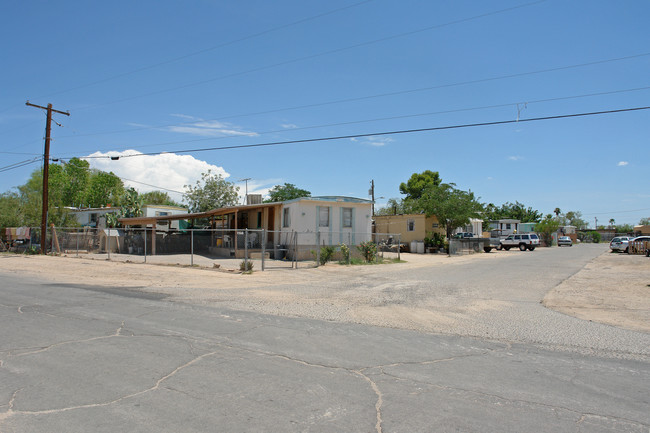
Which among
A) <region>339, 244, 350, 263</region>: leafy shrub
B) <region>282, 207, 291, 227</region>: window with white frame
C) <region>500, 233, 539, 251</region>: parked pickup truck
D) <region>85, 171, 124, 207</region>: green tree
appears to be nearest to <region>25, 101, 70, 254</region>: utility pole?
<region>282, 207, 291, 227</region>: window with white frame

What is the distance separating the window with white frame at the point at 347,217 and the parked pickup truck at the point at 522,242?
2589 cm

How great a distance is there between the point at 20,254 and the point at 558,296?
31136mm

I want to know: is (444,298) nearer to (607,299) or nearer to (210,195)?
(607,299)

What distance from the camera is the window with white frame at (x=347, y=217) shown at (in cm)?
2549

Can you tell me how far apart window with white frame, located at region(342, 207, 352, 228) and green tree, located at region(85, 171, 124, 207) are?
4619 cm

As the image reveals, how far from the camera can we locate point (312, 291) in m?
12.6

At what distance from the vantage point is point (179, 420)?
370 centimetres

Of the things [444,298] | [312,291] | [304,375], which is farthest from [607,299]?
[304,375]

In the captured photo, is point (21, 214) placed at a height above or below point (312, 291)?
above

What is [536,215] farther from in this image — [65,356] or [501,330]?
[65,356]

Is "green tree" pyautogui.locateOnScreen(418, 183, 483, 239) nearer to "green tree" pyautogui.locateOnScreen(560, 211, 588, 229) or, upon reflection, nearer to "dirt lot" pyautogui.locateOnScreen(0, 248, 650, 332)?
"dirt lot" pyautogui.locateOnScreen(0, 248, 650, 332)

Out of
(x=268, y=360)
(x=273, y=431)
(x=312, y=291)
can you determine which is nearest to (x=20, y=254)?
(x=312, y=291)

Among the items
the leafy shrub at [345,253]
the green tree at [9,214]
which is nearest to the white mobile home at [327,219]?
the leafy shrub at [345,253]

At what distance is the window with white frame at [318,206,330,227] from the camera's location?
80.5 feet
